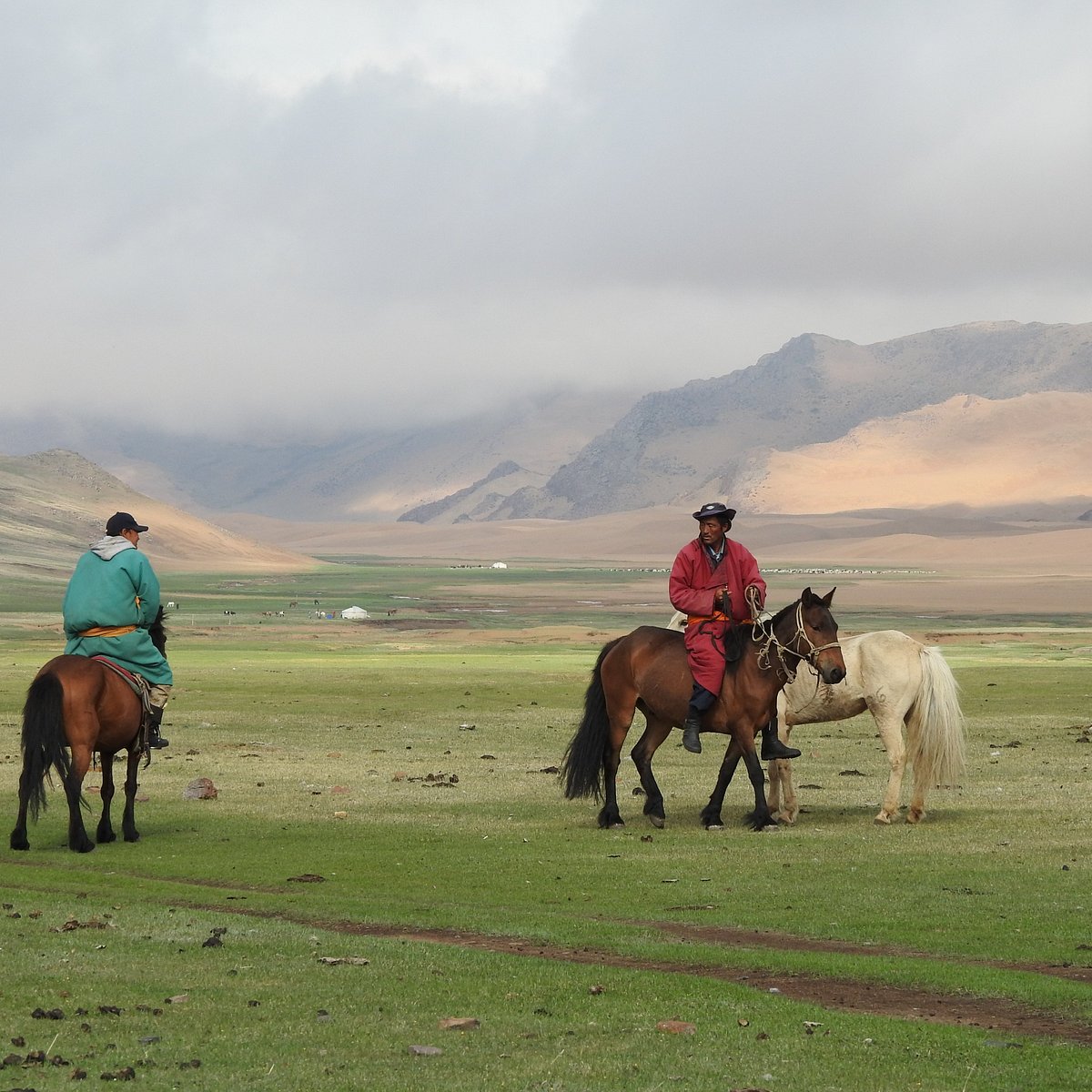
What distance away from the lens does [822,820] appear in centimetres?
1794

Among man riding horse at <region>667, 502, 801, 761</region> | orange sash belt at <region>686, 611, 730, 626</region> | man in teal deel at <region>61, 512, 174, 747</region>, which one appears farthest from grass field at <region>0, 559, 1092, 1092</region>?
orange sash belt at <region>686, 611, 730, 626</region>

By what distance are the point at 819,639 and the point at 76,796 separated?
8016mm

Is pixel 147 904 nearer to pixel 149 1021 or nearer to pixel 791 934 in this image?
pixel 149 1021

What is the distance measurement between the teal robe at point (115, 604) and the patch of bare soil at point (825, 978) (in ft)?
15.5

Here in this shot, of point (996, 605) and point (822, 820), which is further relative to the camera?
point (996, 605)

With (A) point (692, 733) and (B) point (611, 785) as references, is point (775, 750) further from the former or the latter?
(B) point (611, 785)

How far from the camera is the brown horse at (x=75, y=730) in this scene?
15.4 meters

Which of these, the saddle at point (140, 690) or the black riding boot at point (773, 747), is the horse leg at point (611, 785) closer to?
the black riding boot at point (773, 747)

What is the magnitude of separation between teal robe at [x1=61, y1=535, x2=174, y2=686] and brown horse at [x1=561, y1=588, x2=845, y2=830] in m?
5.03

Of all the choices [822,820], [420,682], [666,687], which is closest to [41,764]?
[666,687]

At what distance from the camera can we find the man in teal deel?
16.3 m

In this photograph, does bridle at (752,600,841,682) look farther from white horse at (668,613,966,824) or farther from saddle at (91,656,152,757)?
saddle at (91,656,152,757)

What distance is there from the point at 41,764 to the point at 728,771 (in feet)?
24.4

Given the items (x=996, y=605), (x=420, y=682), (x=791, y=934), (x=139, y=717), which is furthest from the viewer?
(x=996, y=605)
